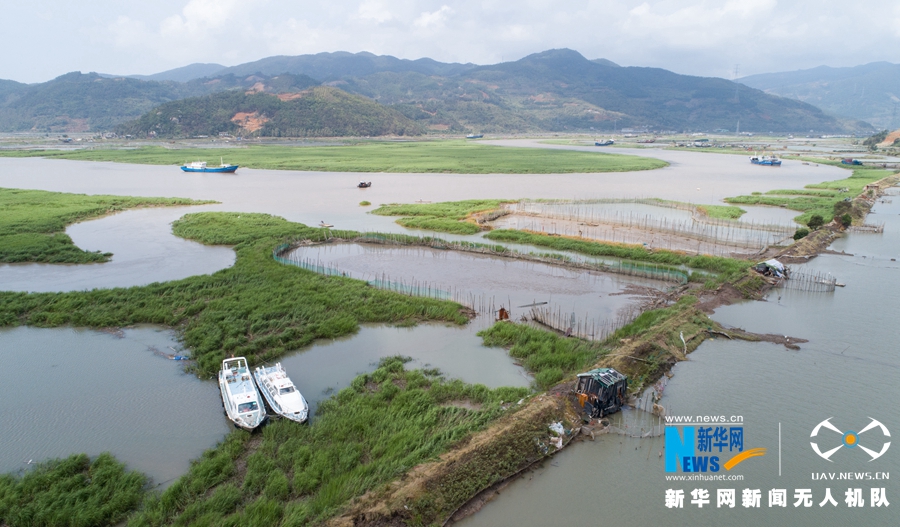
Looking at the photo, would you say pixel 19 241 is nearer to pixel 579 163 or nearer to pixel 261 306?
pixel 261 306

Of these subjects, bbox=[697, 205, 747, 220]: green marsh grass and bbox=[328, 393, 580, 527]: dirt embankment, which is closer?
bbox=[328, 393, 580, 527]: dirt embankment

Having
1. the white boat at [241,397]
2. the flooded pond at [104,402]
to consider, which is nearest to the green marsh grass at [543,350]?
the white boat at [241,397]

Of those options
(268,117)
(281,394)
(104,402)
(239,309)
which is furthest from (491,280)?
(268,117)

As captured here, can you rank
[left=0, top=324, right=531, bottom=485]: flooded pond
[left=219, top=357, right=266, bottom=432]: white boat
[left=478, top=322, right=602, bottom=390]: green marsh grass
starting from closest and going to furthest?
[left=0, top=324, right=531, bottom=485]: flooded pond < [left=219, top=357, right=266, bottom=432]: white boat < [left=478, top=322, right=602, bottom=390]: green marsh grass

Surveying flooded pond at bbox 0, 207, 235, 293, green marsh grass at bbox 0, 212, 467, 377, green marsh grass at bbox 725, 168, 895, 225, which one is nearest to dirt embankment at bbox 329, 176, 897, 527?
green marsh grass at bbox 0, 212, 467, 377

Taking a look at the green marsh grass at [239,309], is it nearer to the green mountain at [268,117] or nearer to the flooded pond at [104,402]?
the flooded pond at [104,402]

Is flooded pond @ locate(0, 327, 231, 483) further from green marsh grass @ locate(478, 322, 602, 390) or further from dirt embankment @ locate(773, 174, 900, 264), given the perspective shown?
dirt embankment @ locate(773, 174, 900, 264)

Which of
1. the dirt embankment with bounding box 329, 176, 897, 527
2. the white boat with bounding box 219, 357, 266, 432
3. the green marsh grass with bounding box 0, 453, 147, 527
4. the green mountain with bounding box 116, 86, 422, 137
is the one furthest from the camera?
the green mountain with bounding box 116, 86, 422, 137
